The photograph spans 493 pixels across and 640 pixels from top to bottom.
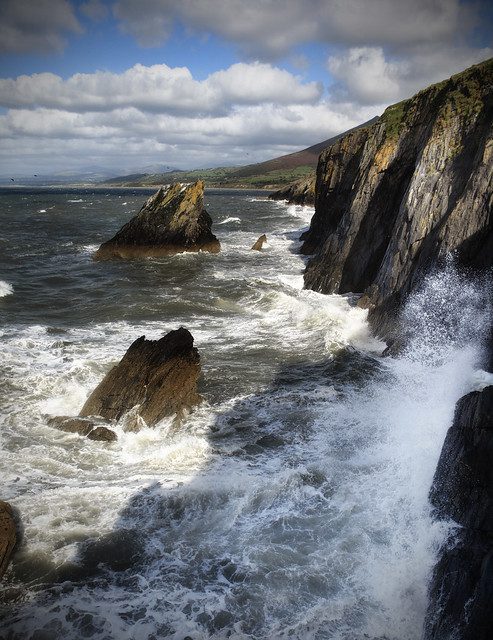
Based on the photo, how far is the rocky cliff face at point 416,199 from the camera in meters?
15.9

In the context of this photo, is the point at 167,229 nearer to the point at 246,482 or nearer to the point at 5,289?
the point at 5,289

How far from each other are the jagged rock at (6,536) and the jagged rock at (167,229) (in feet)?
104

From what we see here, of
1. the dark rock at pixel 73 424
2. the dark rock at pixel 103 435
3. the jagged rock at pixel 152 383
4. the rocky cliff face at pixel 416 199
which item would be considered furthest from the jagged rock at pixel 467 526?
the rocky cliff face at pixel 416 199

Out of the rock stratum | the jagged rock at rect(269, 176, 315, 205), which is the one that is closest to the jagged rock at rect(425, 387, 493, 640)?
the rock stratum

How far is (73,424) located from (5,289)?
17559 mm

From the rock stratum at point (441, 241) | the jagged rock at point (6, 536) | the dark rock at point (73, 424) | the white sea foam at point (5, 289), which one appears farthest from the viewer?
the white sea foam at point (5, 289)

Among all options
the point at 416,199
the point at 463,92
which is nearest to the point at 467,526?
the point at 416,199

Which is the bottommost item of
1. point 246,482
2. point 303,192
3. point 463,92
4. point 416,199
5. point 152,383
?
point 246,482

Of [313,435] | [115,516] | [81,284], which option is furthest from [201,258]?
[115,516]

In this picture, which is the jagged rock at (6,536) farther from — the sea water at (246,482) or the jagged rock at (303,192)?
the jagged rock at (303,192)

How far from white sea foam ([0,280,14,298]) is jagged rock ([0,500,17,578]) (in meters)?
19.9

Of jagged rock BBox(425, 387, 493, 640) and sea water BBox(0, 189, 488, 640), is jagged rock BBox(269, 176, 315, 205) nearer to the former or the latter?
sea water BBox(0, 189, 488, 640)

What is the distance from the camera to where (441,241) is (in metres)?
16.4

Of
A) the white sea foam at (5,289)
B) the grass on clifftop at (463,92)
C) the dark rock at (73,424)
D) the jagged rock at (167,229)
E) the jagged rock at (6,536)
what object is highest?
the grass on clifftop at (463,92)
